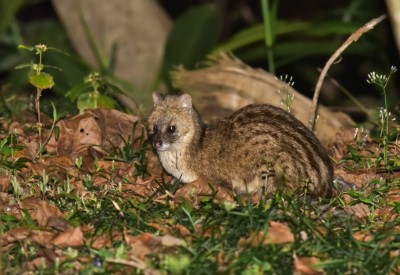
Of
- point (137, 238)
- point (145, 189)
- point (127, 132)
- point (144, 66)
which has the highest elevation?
point (144, 66)

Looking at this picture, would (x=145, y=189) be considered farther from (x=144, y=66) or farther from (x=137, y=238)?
(x=144, y=66)

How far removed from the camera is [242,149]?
8273mm

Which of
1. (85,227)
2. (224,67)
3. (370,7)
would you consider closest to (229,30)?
(370,7)

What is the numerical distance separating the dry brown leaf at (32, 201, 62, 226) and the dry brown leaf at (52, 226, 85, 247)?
396 millimetres

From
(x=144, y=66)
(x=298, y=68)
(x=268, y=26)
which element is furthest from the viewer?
(x=298, y=68)

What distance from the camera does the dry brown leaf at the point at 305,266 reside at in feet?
20.5

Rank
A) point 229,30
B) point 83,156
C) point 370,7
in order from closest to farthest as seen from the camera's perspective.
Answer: point 83,156, point 370,7, point 229,30

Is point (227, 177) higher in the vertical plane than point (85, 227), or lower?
higher

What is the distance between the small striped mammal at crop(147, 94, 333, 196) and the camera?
785cm

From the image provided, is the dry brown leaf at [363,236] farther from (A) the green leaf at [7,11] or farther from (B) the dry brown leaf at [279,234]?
(A) the green leaf at [7,11]

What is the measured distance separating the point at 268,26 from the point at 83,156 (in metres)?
3.07

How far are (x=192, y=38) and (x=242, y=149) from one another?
530 centimetres

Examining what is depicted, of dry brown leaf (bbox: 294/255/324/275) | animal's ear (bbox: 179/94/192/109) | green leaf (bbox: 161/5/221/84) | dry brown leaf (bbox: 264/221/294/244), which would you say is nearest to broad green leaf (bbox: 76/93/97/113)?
animal's ear (bbox: 179/94/192/109)

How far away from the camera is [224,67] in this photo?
36.4 ft
